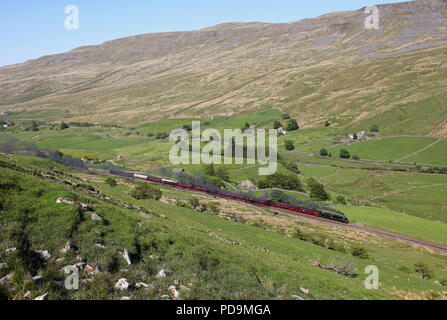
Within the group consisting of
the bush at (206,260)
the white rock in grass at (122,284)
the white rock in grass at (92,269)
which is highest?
the white rock in grass at (92,269)

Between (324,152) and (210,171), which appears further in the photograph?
(324,152)

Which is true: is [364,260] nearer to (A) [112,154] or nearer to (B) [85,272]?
→ (B) [85,272]

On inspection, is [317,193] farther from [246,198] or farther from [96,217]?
[96,217]

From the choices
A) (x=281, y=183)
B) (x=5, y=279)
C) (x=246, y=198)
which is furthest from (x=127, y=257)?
(x=281, y=183)

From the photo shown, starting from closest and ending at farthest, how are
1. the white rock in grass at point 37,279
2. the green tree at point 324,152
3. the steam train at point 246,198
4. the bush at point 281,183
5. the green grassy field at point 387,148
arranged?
1. the white rock in grass at point 37,279
2. the steam train at point 246,198
3. the bush at point 281,183
4. the green grassy field at point 387,148
5. the green tree at point 324,152

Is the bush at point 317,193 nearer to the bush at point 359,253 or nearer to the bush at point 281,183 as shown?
the bush at point 281,183

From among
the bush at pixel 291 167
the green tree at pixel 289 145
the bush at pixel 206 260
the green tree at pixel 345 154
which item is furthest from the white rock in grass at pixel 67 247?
the green tree at pixel 289 145

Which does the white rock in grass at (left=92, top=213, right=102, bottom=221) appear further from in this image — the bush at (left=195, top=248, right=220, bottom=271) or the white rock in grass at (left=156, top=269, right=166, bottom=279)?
the bush at (left=195, top=248, right=220, bottom=271)

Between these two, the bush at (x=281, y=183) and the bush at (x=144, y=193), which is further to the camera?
the bush at (x=281, y=183)
